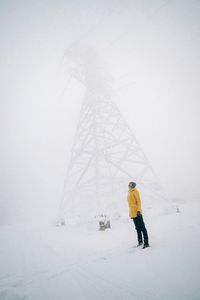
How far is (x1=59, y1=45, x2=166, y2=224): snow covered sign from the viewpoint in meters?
11.4

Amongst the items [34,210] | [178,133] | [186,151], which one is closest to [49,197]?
[34,210]

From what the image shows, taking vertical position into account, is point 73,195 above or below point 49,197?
below

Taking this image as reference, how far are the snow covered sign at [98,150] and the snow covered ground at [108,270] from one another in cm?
367

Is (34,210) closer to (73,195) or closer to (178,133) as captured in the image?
(73,195)

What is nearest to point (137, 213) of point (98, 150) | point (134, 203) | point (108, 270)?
point (134, 203)

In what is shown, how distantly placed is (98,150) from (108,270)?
7.94m

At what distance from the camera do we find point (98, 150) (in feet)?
37.7

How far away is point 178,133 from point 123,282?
160ft

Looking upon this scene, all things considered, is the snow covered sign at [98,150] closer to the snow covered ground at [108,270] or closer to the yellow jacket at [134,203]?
the snow covered ground at [108,270]

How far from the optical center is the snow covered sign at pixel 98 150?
37.3 ft

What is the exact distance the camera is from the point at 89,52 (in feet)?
52.2

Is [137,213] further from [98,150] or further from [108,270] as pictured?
[98,150]

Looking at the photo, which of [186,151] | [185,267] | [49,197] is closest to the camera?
[185,267]

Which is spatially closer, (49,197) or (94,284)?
(94,284)
